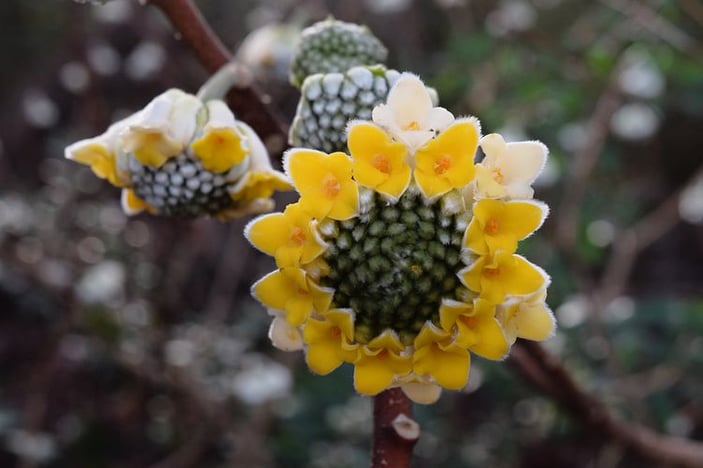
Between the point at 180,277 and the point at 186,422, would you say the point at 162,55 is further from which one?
the point at 186,422

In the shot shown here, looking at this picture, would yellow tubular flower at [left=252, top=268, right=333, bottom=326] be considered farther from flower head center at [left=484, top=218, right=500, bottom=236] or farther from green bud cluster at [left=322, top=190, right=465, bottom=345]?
flower head center at [left=484, top=218, right=500, bottom=236]

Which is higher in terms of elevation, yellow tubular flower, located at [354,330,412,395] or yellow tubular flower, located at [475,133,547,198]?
yellow tubular flower, located at [475,133,547,198]

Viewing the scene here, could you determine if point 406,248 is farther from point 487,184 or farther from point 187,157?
point 187,157

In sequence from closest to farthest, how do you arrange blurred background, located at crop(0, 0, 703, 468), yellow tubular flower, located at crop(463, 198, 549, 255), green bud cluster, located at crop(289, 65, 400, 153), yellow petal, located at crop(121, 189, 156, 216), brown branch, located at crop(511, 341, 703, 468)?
yellow tubular flower, located at crop(463, 198, 549, 255) → green bud cluster, located at crop(289, 65, 400, 153) → yellow petal, located at crop(121, 189, 156, 216) → brown branch, located at crop(511, 341, 703, 468) → blurred background, located at crop(0, 0, 703, 468)

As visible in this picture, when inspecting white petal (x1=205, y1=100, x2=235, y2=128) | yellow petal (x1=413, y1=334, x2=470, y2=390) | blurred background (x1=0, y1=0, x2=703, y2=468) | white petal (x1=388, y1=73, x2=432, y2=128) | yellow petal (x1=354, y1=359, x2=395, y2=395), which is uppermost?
white petal (x1=205, y1=100, x2=235, y2=128)

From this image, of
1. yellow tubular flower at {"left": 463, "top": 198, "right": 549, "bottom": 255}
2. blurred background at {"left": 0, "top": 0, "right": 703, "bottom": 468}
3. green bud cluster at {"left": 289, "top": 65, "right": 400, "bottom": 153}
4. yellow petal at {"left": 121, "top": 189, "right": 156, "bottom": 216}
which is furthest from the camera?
blurred background at {"left": 0, "top": 0, "right": 703, "bottom": 468}

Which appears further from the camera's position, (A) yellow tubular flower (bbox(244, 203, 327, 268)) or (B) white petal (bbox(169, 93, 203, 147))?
(B) white petal (bbox(169, 93, 203, 147))

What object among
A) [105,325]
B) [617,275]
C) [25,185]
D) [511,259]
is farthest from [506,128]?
[25,185]

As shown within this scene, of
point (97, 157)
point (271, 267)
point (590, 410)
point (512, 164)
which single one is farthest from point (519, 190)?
point (271, 267)

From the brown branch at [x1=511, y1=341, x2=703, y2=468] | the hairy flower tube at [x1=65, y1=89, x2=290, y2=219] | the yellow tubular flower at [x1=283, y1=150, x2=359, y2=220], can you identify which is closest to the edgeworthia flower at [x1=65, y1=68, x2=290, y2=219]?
the hairy flower tube at [x1=65, y1=89, x2=290, y2=219]
